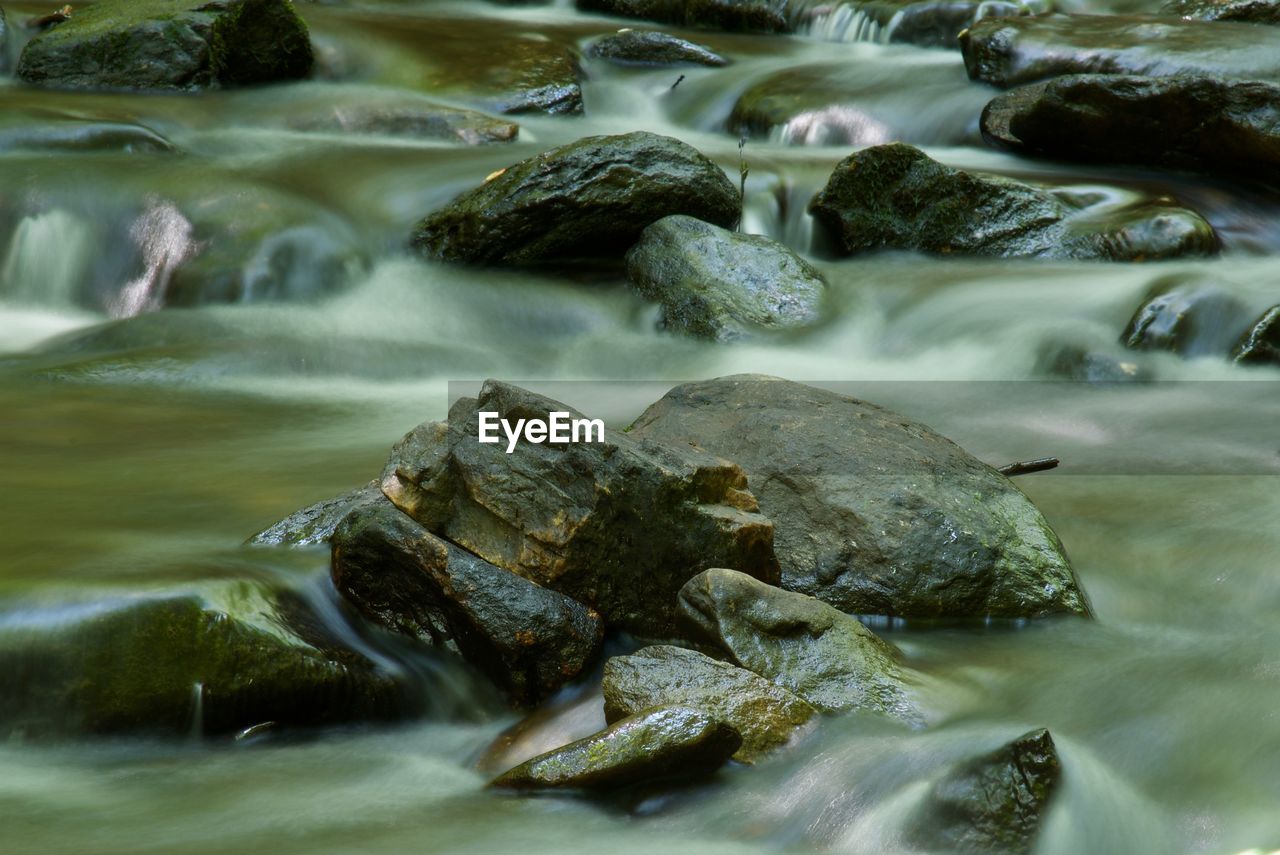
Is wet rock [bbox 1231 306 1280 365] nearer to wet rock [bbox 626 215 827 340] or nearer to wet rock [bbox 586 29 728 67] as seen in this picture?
wet rock [bbox 626 215 827 340]

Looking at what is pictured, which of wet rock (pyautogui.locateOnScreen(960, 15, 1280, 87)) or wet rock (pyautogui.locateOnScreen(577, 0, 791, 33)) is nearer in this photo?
wet rock (pyautogui.locateOnScreen(960, 15, 1280, 87))

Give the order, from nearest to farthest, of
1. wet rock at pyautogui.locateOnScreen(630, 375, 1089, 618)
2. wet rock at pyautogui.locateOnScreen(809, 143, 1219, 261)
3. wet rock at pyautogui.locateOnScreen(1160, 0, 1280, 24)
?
wet rock at pyautogui.locateOnScreen(630, 375, 1089, 618) → wet rock at pyautogui.locateOnScreen(809, 143, 1219, 261) → wet rock at pyautogui.locateOnScreen(1160, 0, 1280, 24)

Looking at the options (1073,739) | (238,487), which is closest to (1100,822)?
(1073,739)

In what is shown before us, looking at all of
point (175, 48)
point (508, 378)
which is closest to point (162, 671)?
point (508, 378)

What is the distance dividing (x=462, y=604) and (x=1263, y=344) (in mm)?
4424

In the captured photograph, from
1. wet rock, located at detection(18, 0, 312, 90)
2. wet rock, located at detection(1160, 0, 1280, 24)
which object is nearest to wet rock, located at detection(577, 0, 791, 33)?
wet rock, located at detection(1160, 0, 1280, 24)

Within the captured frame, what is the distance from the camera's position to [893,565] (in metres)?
3.82

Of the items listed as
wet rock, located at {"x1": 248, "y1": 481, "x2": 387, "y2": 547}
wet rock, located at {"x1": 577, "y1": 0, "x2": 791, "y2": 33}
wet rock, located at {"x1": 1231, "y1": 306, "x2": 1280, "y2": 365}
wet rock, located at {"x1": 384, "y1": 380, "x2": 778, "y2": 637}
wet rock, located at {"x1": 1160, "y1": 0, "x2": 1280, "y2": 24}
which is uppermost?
wet rock, located at {"x1": 1160, "y1": 0, "x2": 1280, "y2": 24}

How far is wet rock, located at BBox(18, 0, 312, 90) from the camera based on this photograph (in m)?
10.1

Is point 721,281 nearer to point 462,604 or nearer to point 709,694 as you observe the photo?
point 462,604

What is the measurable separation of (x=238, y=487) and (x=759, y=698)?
2.12 metres

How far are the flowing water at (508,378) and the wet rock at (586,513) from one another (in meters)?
0.34

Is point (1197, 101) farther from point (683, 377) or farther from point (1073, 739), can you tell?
point (1073, 739)

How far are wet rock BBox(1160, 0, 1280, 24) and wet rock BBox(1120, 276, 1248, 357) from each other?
547 cm
